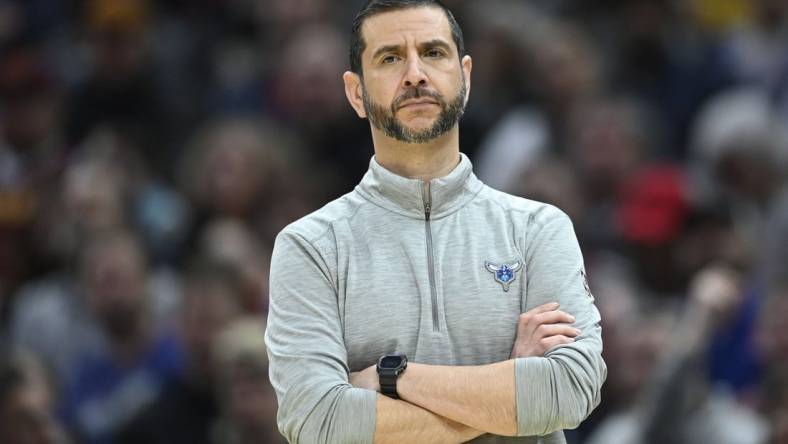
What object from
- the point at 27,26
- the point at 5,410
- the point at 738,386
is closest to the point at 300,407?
the point at 5,410

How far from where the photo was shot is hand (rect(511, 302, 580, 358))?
368 centimetres

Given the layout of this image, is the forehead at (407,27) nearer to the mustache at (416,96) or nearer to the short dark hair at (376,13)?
the short dark hair at (376,13)

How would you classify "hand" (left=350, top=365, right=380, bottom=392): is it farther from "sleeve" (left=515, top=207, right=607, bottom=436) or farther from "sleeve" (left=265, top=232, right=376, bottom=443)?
"sleeve" (left=515, top=207, right=607, bottom=436)

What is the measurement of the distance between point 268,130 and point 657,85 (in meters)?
2.58

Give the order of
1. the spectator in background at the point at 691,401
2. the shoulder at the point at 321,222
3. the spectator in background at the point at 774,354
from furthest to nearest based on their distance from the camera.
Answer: the spectator in background at the point at 691,401
the spectator in background at the point at 774,354
the shoulder at the point at 321,222

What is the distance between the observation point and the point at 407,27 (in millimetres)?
3840

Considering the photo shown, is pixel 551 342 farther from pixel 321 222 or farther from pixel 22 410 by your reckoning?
pixel 22 410

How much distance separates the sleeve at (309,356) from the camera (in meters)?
3.61

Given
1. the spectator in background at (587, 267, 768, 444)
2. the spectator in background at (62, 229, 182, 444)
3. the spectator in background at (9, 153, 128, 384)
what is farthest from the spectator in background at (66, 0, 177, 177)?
the spectator in background at (587, 267, 768, 444)

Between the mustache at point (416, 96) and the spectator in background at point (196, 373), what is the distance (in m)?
3.66

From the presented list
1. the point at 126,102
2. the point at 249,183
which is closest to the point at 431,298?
the point at 249,183

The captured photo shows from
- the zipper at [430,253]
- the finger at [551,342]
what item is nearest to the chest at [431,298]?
the zipper at [430,253]

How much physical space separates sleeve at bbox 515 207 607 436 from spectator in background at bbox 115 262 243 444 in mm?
3645

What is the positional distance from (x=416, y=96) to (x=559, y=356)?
760 millimetres
